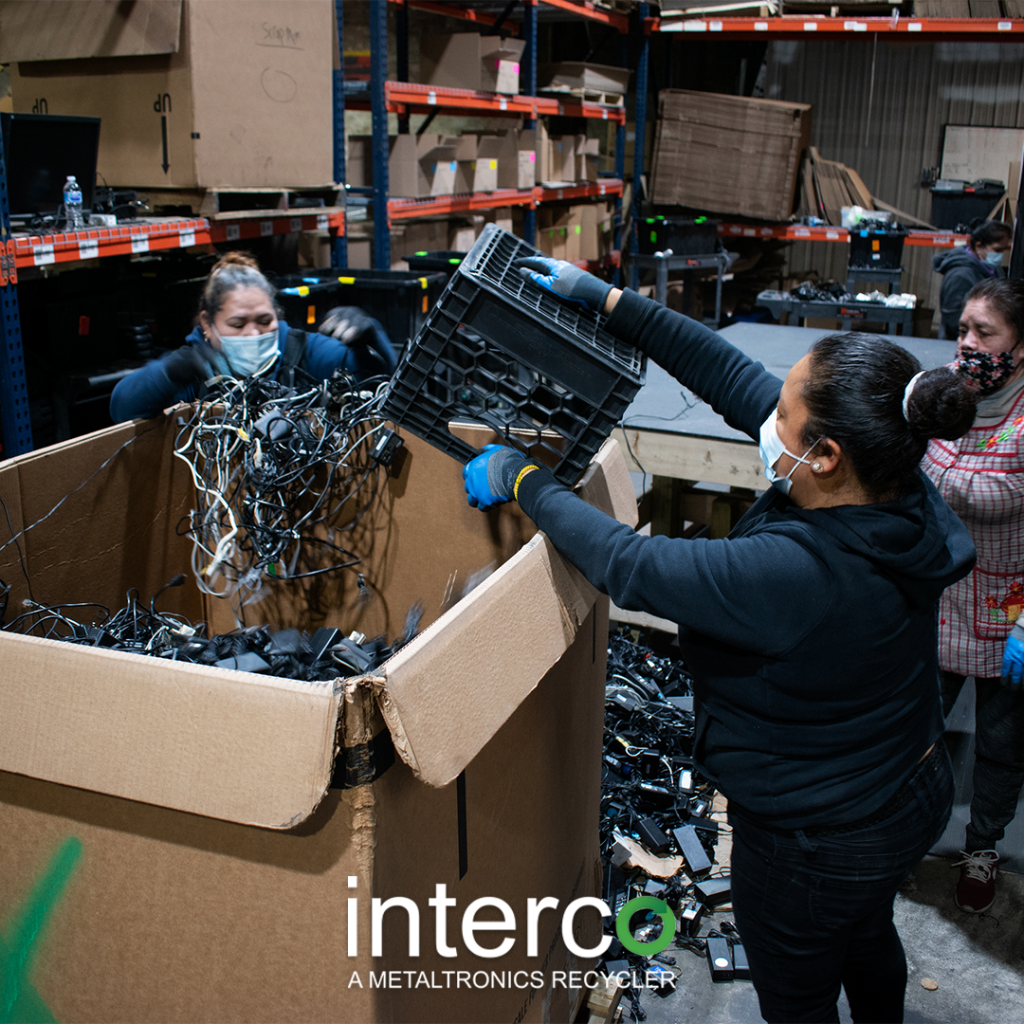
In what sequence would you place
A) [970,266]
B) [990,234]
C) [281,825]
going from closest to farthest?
1. [281,825]
2. [970,266]
3. [990,234]

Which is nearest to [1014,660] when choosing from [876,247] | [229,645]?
[229,645]

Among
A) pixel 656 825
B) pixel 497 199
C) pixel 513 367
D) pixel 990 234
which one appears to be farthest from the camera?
pixel 497 199

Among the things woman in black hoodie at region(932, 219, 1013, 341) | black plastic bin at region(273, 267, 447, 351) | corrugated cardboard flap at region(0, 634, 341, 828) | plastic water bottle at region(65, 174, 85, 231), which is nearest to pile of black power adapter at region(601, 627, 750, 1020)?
corrugated cardboard flap at region(0, 634, 341, 828)

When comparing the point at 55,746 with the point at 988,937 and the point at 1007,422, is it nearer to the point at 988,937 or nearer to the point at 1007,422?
the point at 1007,422

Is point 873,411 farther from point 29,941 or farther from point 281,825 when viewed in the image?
point 29,941

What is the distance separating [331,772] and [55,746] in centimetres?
27

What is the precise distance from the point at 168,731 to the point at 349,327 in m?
1.46

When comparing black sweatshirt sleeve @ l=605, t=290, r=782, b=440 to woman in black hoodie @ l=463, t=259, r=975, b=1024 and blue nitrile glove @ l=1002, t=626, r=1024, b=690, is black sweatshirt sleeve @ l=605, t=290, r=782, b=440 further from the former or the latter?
blue nitrile glove @ l=1002, t=626, r=1024, b=690

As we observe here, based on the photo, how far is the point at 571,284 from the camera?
4.72 ft

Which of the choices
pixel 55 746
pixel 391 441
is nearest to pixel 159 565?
pixel 391 441

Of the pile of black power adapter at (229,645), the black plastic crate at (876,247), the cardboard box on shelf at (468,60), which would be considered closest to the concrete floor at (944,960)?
the pile of black power adapter at (229,645)

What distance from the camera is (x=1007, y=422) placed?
73.0 inches

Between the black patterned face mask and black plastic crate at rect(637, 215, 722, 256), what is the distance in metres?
4.98

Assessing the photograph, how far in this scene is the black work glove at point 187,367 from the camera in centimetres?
174
